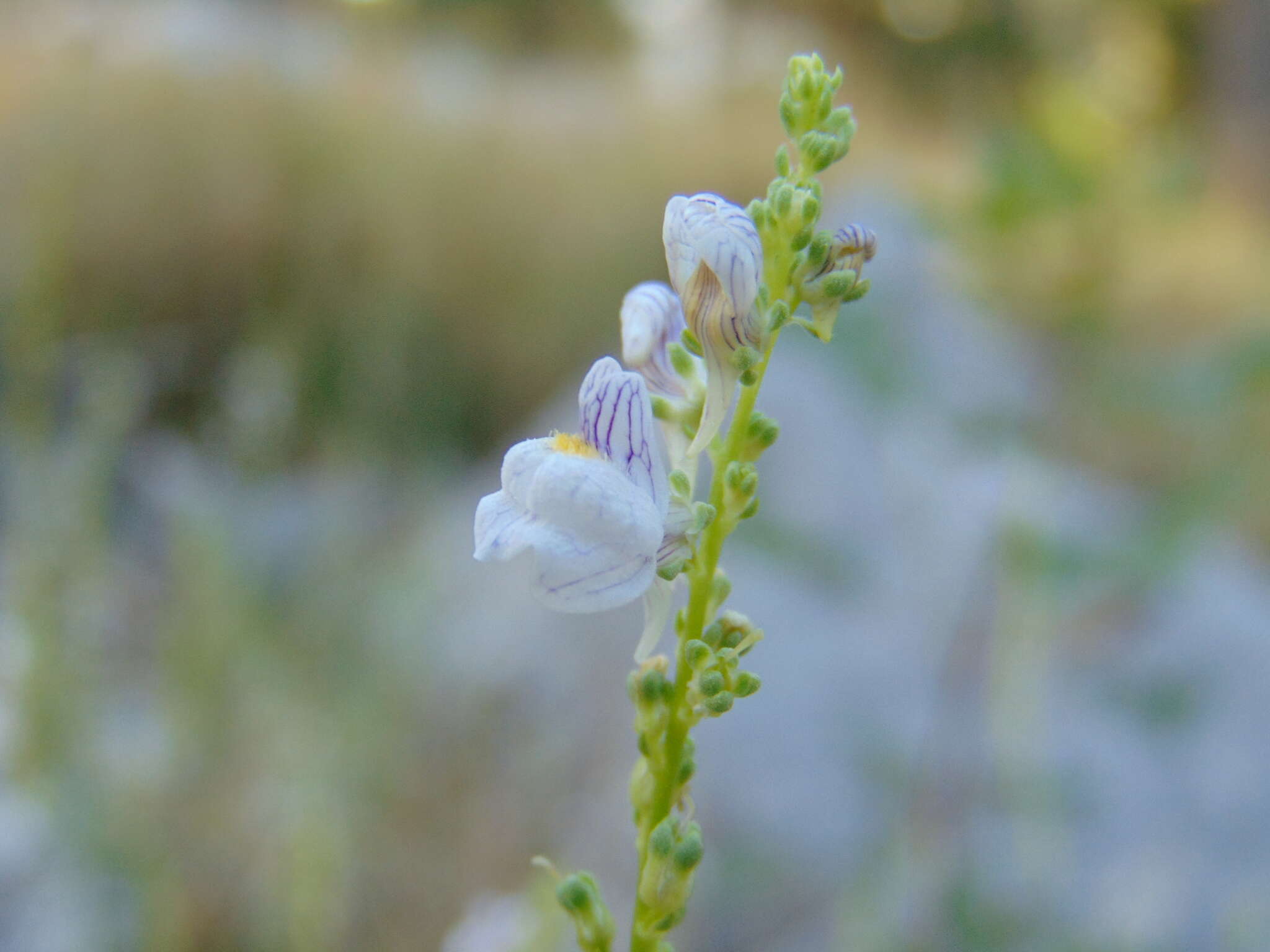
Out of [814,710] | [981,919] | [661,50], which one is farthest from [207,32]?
[981,919]

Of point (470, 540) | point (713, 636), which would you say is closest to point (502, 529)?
point (713, 636)

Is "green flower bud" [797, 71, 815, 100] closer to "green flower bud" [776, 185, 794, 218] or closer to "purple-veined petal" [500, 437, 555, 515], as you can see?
"green flower bud" [776, 185, 794, 218]

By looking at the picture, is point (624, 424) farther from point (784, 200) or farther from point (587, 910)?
point (587, 910)

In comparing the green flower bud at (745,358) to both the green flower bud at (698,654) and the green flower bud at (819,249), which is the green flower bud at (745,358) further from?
the green flower bud at (698,654)

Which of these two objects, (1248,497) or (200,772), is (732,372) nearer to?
(200,772)

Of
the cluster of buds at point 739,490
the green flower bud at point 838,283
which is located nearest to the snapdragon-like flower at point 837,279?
the green flower bud at point 838,283

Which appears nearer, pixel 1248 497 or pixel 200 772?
pixel 200 772

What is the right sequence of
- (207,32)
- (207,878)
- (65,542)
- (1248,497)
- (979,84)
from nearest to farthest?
(65,542) < (207,878) < (1248,497) < (207,32) < (979,84)

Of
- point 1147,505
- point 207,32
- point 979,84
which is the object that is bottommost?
point 1147,505
